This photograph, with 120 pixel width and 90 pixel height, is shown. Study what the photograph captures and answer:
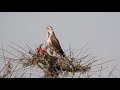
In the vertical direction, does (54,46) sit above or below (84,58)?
above

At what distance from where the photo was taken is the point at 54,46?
7004 millimetres

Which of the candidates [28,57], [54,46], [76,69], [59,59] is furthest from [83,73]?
[54,46]

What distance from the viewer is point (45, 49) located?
4758 millimetres

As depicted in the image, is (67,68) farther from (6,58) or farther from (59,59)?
(6,58)

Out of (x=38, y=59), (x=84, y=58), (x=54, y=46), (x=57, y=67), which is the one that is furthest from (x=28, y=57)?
(x=54, y=46)

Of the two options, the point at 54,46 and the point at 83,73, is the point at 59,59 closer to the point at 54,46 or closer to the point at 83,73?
the point at 83,73

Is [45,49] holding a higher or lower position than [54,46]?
lower

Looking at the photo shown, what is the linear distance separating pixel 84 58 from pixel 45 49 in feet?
2.01

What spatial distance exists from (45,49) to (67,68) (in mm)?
523

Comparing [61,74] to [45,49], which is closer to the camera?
[61,74]
